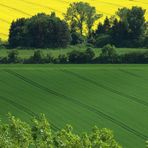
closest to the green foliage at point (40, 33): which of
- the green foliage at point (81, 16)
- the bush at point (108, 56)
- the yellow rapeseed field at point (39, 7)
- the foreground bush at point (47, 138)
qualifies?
the yellow rapeseed field at point (39, 7)

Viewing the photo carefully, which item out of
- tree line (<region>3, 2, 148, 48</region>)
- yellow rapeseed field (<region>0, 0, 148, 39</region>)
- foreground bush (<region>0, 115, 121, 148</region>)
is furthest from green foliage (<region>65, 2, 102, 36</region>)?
foreground bush (<region>0, 115, 121, 148</region>)

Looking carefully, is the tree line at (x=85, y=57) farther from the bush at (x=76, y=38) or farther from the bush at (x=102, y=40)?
the bush at (x=76, y=38)

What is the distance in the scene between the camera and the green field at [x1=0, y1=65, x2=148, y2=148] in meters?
59.7

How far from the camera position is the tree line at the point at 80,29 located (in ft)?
320

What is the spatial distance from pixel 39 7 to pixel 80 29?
8531 millimetres

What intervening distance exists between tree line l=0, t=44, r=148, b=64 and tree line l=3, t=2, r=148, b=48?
43.2 ft

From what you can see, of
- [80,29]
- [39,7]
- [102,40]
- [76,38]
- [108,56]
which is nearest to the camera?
[108,56]

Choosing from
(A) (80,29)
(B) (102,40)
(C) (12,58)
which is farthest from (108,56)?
(A) (80,29)

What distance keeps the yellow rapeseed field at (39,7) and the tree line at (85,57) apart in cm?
2054

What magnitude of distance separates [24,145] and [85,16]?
65.0m

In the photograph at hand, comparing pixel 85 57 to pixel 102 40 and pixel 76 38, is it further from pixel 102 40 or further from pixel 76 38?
pixel 76 38

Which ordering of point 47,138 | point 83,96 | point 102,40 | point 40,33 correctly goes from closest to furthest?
point 47,138 → point 83,96 → point 40,33 → point 102,40

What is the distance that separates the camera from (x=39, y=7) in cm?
11362

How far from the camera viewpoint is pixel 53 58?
83125 mm
